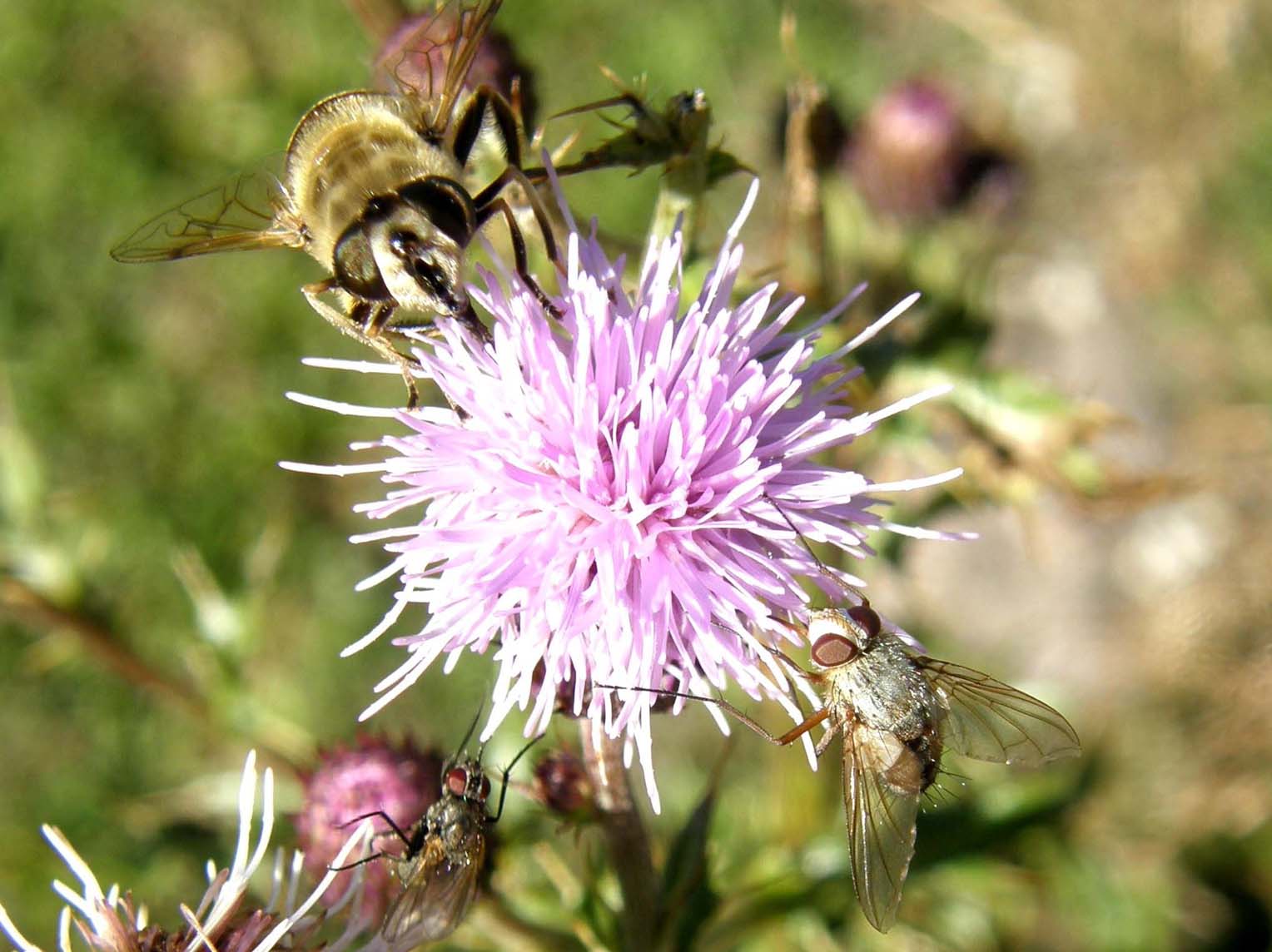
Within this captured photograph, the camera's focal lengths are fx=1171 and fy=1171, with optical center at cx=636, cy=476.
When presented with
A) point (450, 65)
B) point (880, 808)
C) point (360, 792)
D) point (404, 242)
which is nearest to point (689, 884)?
point (880, 808)

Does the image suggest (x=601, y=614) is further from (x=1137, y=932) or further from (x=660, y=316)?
(x=1137, y=932)

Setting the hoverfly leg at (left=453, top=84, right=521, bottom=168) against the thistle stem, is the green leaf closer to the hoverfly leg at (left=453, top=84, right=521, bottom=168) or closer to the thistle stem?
the thistle stem

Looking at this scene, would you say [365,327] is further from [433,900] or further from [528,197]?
[433,900]

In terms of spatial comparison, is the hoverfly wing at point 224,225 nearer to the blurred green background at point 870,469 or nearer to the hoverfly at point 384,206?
the hoverfly at point 384,206

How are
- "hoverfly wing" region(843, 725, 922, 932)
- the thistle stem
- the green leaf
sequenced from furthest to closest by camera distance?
the green leaf → the thistle stem → "hoverfly wing" region(843, 725, 922, 932)


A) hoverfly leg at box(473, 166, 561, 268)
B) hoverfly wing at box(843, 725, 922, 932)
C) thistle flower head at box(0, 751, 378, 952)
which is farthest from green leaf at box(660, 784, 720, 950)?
hoverfly leg at box(473, 166, 561, 268)

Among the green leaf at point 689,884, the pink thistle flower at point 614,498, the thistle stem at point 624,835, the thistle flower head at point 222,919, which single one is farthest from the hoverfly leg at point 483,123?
the green leaf at point 689,884
